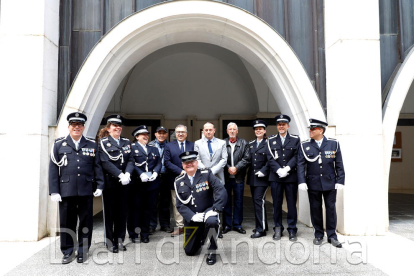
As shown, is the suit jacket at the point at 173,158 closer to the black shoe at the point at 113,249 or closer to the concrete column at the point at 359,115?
the black shoe at the point at 113,249

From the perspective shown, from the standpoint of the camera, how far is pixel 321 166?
16.2ft

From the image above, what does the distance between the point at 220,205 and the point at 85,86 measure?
3.41m

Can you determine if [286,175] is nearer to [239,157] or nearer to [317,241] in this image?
[239,157]

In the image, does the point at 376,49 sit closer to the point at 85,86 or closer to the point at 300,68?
the point at 300,68

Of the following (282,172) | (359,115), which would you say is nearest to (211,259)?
(282,172)

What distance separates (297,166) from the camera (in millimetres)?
5086

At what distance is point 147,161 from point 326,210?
289 centimetres

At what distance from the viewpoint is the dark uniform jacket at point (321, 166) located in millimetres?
4906

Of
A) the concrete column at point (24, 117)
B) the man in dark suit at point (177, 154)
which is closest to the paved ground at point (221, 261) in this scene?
the man in dark suit at point (177, 154)

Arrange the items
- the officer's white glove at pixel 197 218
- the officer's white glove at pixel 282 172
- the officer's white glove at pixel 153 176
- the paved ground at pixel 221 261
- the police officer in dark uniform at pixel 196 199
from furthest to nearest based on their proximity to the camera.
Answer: the officer's white glove at pixel 282 172
the officer's white glove at pixel 153 176
the police officer in dark uniform at pixel 196 199
the officer's white glove at pixel 197 218
the paved ground at pixel 221 261

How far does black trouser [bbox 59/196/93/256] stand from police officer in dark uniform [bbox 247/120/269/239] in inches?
102

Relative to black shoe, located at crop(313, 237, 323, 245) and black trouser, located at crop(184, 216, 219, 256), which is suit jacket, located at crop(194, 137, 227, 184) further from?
black shoe, located at crop(313, 237, 323, 245)

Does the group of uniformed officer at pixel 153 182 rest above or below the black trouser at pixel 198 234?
above

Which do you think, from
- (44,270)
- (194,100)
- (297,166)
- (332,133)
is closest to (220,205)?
(297,166)
